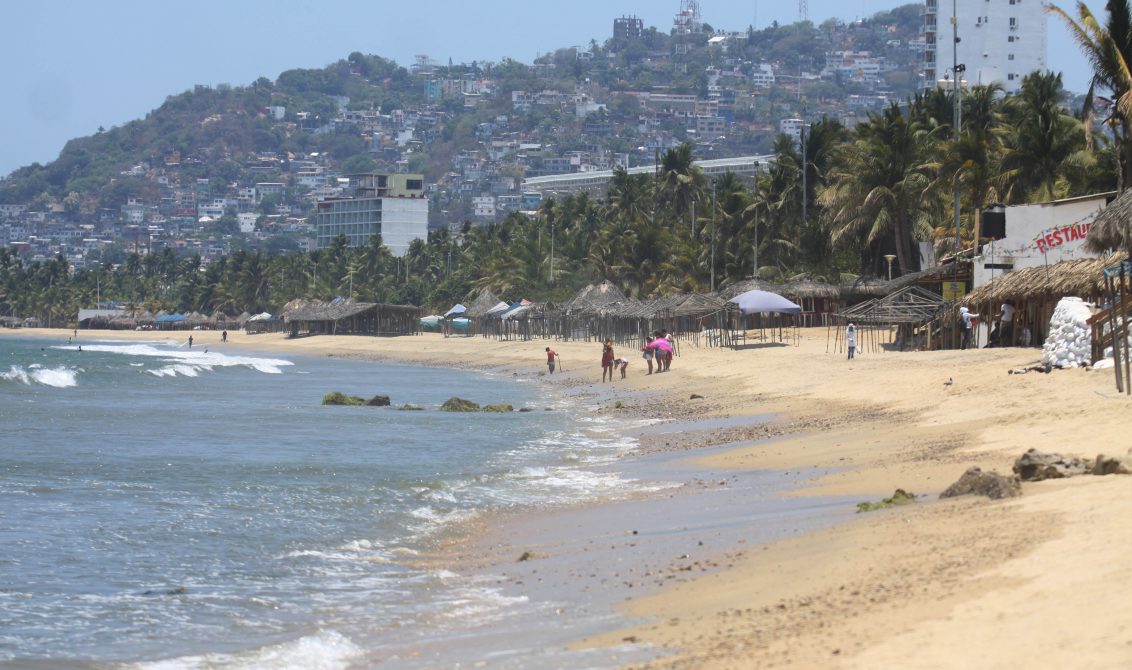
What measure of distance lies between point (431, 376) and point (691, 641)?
46.0 meters

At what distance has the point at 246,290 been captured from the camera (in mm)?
143500

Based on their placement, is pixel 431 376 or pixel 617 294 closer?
pixel 431 376

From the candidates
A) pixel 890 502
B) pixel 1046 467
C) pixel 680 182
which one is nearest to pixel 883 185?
pixel 680 182

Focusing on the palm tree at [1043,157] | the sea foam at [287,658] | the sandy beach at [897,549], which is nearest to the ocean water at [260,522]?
the sea foam at [287,658]

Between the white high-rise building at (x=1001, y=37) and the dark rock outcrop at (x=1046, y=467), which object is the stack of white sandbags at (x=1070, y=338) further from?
the white high-rise building at (x=1001, y=37)

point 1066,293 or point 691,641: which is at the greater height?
point 1066,293

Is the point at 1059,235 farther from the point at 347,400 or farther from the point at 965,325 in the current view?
the point at 347,400

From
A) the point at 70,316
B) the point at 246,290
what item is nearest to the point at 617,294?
the point at 246,290

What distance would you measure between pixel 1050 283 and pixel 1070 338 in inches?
278

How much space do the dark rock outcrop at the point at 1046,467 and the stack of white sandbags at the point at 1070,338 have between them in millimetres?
9283

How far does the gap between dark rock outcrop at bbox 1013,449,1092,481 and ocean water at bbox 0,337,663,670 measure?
4.08m

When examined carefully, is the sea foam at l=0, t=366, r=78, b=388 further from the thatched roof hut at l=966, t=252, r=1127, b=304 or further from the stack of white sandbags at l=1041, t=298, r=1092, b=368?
the stack of white sandbags at l=1041, t=298, r=1092, b=368

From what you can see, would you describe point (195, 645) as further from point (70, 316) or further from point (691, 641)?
point (70, 316)

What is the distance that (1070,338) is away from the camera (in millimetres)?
19734
